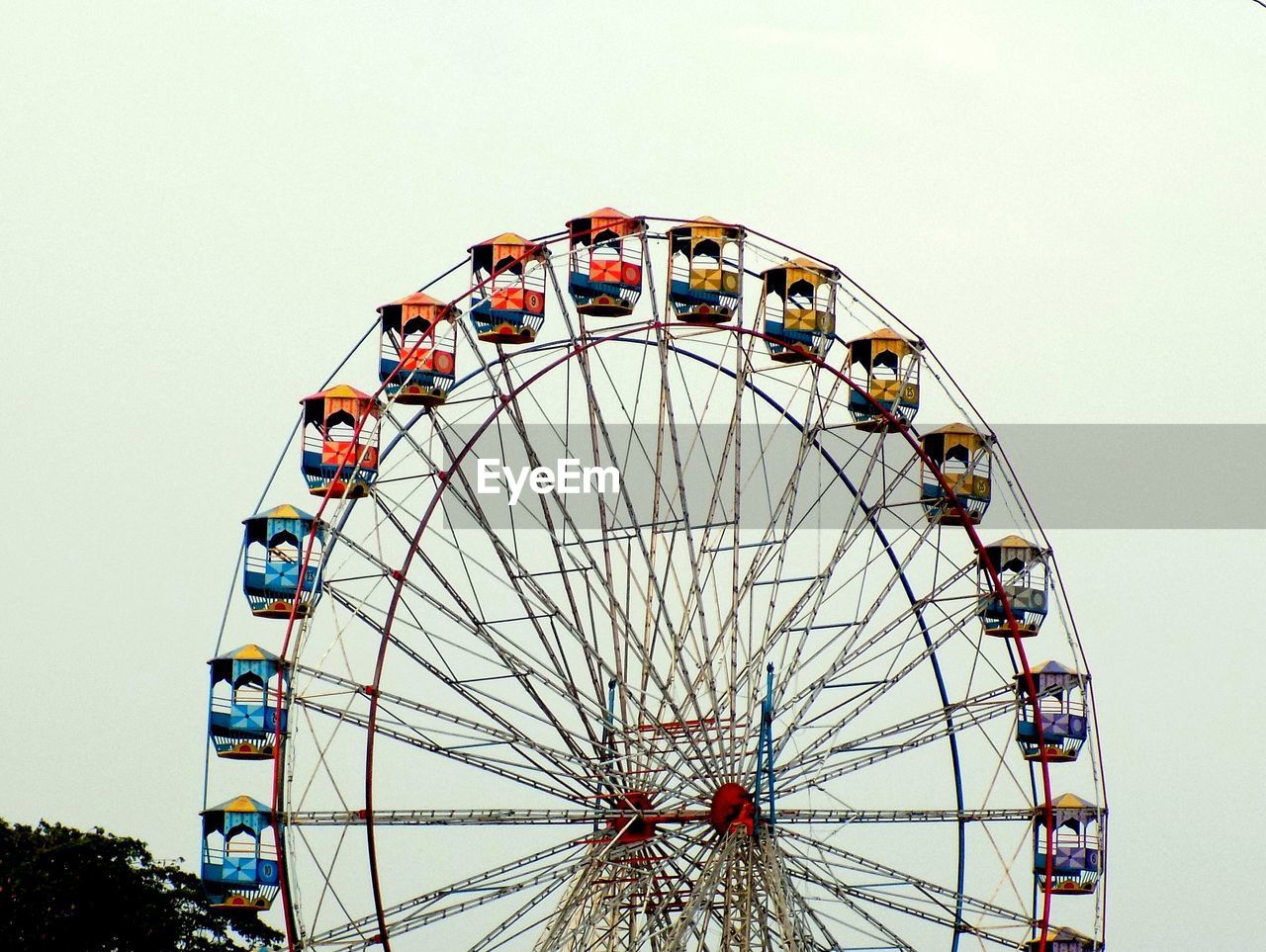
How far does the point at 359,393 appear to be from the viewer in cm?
3209

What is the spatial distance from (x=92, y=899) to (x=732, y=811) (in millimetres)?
19231

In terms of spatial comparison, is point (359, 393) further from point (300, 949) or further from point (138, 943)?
point (138, 943)

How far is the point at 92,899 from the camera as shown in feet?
151

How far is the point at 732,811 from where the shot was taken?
103 feet

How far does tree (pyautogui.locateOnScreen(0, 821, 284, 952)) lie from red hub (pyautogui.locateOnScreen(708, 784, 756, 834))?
1526cm

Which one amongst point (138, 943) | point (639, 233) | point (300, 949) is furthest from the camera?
point (138, 943)

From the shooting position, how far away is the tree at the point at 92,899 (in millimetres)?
44094

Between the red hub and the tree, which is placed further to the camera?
the tree

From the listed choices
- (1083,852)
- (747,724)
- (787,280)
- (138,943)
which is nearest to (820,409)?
(787,280)

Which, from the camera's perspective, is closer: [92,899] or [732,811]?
[732,811]

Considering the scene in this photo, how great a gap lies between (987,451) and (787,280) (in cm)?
397

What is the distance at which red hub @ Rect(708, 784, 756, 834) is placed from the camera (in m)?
31.4

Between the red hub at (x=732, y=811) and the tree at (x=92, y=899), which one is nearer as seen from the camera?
the red hub at (x=732, y=811)

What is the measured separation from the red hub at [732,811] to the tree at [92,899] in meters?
15.3
